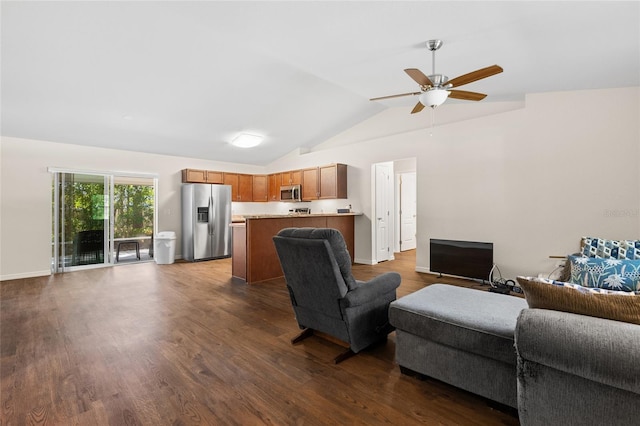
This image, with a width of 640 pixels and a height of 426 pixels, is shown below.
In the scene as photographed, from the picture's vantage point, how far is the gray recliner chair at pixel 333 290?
212cm

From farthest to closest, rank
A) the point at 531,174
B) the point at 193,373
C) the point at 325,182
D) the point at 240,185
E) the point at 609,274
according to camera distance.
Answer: the point at 240,185 → the point at 325,182 → the point at 531,174 → the point at 193,373 → the point at 609,274

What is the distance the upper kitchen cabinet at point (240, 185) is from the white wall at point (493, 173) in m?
1.79

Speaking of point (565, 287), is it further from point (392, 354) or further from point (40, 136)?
point (40, 136)

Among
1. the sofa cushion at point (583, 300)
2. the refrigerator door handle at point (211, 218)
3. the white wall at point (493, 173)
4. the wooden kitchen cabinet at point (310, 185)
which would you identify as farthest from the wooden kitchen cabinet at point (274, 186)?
the sofa cushion at point (583, 300)

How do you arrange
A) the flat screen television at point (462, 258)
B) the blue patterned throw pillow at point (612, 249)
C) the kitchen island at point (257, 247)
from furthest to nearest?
1. the kitchen island at point (257, 247)
2. the flat screen television at point (462, 258)
3. the blue patterned throw pillow at point (612, 249)

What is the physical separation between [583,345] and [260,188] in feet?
24.9

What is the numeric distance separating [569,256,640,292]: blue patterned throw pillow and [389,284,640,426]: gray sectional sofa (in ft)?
1.64

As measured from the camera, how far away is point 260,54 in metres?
3.53

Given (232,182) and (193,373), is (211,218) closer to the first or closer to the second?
(232,182)

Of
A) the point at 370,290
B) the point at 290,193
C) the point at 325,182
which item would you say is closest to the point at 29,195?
the point at 290,193

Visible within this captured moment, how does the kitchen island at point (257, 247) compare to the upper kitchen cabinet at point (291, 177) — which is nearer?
the kitchen island at point (257, 247)

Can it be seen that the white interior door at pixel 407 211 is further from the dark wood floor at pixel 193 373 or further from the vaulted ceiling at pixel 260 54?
the dark wood floor at pixel 193 373

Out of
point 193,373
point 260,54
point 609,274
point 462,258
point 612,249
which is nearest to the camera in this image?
point 609,274

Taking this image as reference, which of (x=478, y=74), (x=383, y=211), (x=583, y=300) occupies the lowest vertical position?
(x=583, y=300)
